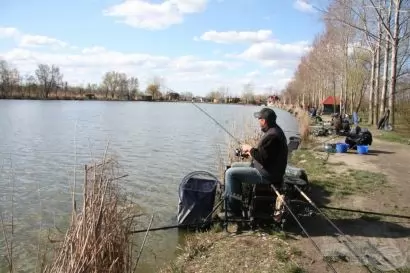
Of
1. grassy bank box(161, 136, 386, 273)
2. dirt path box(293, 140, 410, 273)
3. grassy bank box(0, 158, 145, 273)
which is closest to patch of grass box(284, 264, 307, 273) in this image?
grassy bank box(161, 136, 386, 273)

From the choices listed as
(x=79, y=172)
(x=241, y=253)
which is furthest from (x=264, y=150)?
(x=79, y=172)

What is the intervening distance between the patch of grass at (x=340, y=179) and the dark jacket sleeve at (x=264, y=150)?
2737 millimetres

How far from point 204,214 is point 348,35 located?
2923cm

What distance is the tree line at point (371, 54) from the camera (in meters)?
23.5

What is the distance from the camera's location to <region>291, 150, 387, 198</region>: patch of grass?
9094mm

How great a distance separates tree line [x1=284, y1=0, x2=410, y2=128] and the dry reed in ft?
59.3

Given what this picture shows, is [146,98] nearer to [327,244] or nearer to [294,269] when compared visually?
[327,244]

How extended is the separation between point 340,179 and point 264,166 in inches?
165

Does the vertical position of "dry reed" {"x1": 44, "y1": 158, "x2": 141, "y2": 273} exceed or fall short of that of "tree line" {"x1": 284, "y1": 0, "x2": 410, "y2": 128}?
it falls short

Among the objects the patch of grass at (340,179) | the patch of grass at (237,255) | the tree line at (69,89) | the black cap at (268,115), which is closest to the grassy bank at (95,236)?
the patch of grass at (237,255)

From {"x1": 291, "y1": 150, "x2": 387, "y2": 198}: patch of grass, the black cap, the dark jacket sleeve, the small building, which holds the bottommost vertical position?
{"x1": 291, "y1": 150, "x2": 387, "y2": 198}: patch of grass

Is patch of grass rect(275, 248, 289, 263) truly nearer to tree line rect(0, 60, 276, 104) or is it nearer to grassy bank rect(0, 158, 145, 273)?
grassy bank rect(0, 158, 145, 273)

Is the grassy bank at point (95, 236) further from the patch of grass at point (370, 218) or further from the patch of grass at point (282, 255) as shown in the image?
the patch of grass at point (370, 218)

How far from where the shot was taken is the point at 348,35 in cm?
3303
